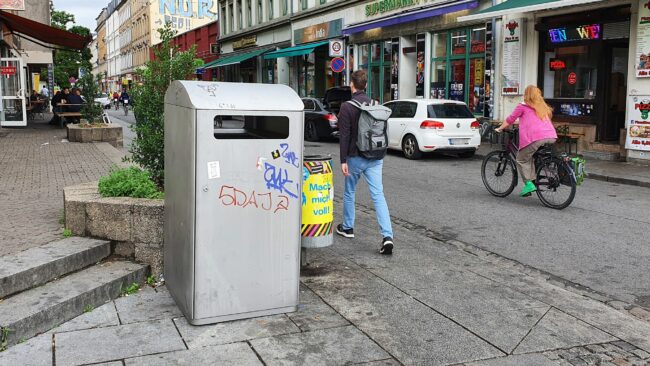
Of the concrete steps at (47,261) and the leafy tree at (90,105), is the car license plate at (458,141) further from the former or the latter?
the concrete steps at (47,261)

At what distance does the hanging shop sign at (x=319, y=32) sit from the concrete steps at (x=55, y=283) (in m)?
24.5

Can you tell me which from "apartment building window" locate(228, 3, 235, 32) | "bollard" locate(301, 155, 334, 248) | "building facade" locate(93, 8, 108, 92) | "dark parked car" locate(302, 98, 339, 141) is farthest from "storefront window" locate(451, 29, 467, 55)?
"building facade" locate(93, 8, 108, 92)

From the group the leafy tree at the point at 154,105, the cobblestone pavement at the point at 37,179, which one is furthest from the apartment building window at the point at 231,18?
the leafy tree at the point at 154,105

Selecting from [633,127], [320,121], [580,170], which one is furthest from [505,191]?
[320,121]

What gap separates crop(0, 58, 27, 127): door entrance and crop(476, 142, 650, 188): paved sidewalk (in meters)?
19.0

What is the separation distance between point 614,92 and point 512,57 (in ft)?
10.5

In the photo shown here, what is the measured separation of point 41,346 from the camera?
13.3ft

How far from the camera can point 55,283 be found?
4.72m

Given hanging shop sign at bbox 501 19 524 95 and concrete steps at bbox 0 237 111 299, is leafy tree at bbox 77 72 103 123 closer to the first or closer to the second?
hanging shop sign at bbox 501 19 524 95

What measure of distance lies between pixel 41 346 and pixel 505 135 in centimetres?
1541

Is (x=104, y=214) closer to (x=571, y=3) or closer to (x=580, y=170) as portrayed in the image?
(x=580, y=170)

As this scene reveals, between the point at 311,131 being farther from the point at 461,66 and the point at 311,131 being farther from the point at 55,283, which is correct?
the point at 55,283

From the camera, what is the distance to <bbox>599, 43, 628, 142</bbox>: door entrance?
15711mm

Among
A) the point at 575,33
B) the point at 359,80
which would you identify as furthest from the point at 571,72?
the point at 359,80
